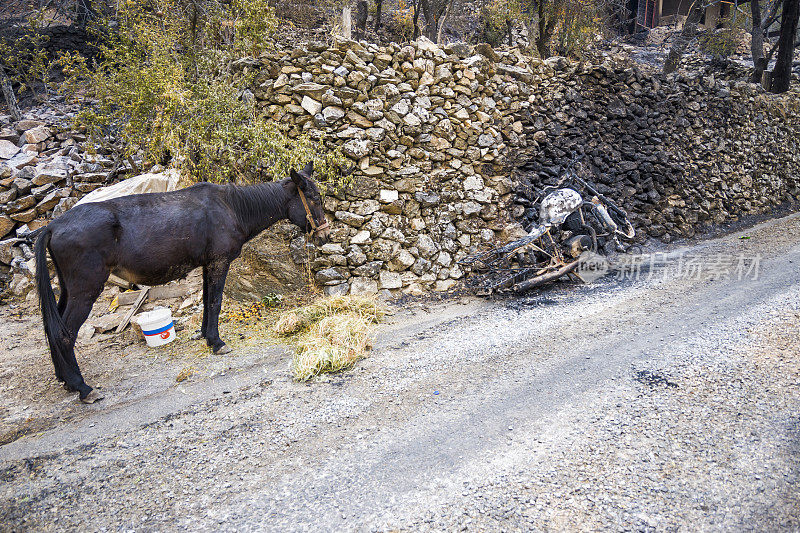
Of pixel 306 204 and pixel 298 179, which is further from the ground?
pixel 298 179

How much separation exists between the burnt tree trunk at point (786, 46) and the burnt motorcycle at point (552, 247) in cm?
1177

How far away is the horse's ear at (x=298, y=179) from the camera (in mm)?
5078

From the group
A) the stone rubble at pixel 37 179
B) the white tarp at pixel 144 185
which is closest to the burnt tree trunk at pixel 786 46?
the white tarp at pixel 144 185

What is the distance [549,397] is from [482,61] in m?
6.62

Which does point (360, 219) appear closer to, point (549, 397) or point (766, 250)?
point (549, 397)

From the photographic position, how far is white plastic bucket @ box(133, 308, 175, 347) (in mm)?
5121

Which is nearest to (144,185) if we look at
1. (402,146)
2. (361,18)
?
(402,146)

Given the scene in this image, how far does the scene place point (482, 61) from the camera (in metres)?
7.81

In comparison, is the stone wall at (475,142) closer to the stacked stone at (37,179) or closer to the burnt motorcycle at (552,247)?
the burnt motorcycle at (552,247)

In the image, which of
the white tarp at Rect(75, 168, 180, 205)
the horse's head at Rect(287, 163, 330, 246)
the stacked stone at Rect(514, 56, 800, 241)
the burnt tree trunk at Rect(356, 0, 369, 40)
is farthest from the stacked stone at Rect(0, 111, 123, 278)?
the burnt tree trunk at Rect(356, 0, 369, 40)

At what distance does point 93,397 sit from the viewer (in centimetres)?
404

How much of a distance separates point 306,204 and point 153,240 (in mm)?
1789

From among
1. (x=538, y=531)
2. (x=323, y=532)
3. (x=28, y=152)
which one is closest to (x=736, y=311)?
(x=538, y=531)

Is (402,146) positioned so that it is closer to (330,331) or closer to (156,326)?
(330,331)
